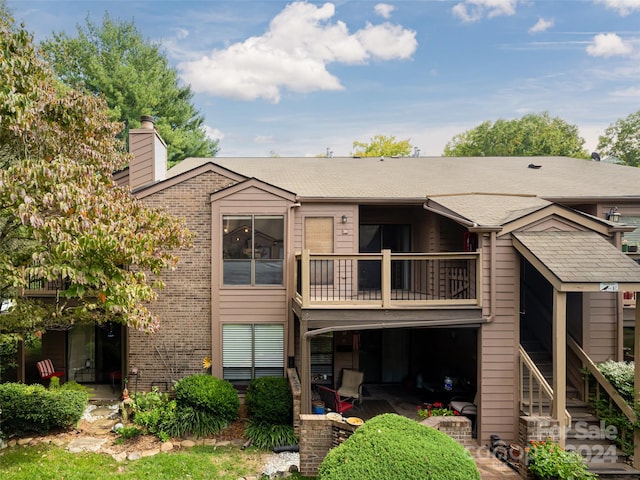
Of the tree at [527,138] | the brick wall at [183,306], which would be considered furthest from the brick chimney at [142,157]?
the tree at [527,138]

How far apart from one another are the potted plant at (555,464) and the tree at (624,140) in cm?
3348

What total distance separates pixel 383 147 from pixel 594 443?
27968 mm

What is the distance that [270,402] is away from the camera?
8.34 m

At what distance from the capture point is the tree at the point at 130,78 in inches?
934

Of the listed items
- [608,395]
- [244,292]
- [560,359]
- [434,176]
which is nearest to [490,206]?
[434,176]

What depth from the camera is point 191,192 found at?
392 inches

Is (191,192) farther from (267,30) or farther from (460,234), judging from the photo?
(267,30)

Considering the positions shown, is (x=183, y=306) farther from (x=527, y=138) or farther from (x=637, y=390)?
(x=527, y=138)

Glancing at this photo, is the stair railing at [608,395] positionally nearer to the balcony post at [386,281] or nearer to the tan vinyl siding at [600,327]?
the tan vinyl siding at [600,327]

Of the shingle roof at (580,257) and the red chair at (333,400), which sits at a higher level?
the shingle roof at (580,257)

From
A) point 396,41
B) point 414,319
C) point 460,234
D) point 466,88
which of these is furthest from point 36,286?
point 466,88

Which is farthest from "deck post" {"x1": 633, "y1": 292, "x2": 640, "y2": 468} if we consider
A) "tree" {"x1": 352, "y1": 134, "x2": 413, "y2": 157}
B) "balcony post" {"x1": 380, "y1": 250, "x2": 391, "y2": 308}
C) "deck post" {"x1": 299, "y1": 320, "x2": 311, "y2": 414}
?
"tree" {"x1": 352, "y1": 134, "x2": 413, "y2": 157}

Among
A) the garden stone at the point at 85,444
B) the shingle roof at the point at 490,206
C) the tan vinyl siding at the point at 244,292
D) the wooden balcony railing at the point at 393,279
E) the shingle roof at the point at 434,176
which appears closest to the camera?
the garden stone at the point at 85,444

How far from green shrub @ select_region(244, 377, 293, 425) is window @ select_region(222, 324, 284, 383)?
36.0 inches
